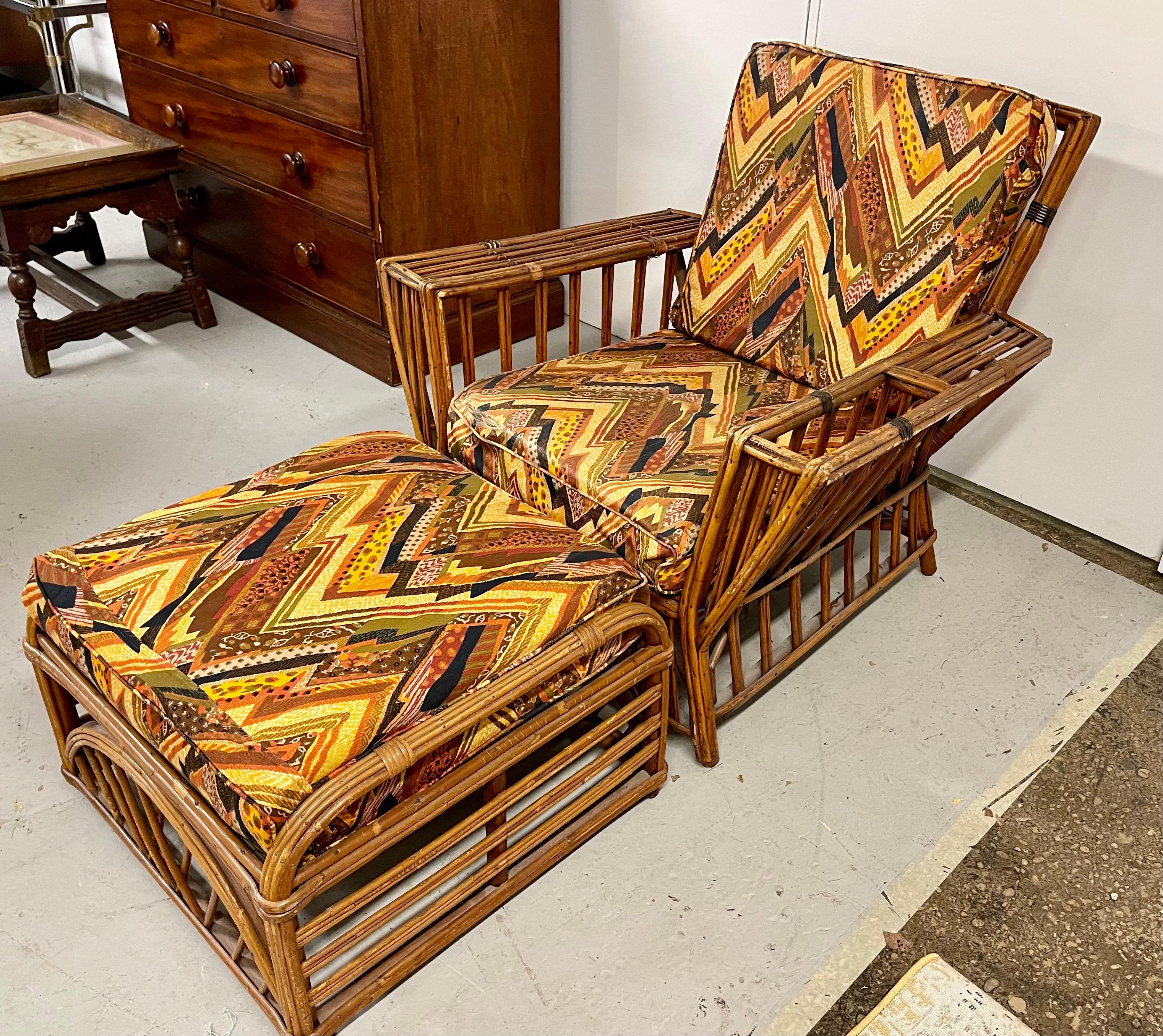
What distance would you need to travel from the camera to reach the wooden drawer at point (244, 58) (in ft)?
7.47

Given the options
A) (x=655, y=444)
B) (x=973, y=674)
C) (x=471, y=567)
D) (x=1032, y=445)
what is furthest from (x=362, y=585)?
(x=1032, y=445)

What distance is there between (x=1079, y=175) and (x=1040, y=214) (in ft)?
1.17

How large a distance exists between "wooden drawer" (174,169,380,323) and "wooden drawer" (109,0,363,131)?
0.25 metres

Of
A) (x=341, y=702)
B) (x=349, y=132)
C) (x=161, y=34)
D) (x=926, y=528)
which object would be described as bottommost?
(x=926, y=528)

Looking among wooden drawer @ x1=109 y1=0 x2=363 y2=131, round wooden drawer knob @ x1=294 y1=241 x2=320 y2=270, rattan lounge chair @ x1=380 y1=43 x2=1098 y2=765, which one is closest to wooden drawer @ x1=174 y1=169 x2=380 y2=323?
round wooden drawer knob @ x1=294 y1=241 x2=320 y2=270

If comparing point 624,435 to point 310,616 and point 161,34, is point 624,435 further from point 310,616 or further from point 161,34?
point 161,34

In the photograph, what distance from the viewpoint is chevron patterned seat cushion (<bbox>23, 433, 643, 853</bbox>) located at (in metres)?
1.11

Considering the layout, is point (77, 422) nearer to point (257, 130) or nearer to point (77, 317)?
point (77, 317)

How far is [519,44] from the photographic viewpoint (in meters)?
2.46

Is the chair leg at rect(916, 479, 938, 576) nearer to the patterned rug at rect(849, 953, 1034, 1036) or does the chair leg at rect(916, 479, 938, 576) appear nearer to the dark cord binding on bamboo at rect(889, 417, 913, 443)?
the dark cord binding on bamboo at rect(889, 417, 913, 443)

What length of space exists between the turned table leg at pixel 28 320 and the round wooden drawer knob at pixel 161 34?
649 millimetres

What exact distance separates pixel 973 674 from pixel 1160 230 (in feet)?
2.71

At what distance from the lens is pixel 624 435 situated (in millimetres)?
1604

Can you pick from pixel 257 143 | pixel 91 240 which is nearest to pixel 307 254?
pixel 257 143
